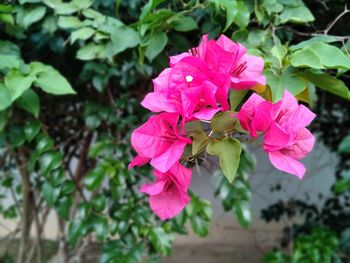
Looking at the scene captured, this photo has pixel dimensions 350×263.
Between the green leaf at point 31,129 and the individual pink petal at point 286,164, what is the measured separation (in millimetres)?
946

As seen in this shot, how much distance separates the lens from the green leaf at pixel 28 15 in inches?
44.1

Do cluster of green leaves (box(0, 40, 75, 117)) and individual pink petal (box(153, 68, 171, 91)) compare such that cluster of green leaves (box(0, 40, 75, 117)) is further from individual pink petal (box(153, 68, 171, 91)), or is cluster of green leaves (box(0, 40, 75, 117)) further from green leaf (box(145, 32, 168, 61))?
individual pink petal (box(153, 68, 171, 91))

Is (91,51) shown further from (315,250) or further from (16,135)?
(315,250)

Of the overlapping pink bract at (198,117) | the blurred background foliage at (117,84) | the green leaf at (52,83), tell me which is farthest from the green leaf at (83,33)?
the overlapping pink bract at (198,117)

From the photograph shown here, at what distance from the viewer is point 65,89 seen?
990mm

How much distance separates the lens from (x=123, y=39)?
1.02 metres

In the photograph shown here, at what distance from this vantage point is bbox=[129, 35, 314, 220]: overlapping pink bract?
20.2 inches

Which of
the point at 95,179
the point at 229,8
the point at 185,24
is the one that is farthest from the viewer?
the point at 95,179

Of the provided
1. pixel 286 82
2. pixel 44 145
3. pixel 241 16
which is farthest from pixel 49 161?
pixel 286 82

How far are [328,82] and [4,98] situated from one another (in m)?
0.63

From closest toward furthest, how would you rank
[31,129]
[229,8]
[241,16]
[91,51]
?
[229,8], [241,16], [91,51], [31,129]

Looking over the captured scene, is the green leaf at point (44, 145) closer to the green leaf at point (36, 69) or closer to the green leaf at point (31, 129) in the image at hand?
the green leaf at point (31, 129)

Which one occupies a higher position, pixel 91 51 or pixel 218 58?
pixel 218 58

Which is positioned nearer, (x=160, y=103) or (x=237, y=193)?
(x=160, y=103)
